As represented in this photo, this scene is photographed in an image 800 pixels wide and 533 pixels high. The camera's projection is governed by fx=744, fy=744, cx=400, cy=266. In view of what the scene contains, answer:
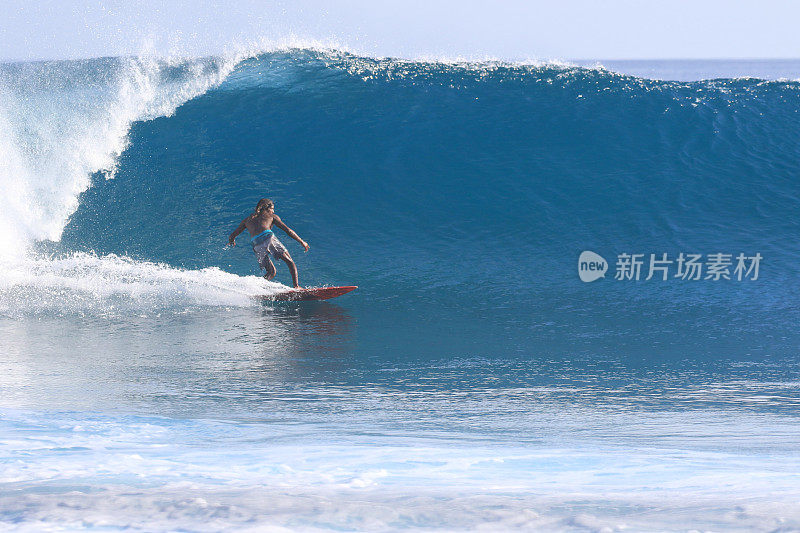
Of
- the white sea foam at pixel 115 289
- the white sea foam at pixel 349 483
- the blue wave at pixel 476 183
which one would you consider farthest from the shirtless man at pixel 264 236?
the white sea foam at pixel 349 483

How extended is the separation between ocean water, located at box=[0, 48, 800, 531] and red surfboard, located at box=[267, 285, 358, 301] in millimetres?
93

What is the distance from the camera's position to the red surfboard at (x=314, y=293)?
6.85 metres

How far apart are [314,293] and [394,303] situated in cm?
75

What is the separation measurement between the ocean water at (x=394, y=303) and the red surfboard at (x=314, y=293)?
0.30 ft

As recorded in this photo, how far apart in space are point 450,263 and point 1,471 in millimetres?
5350

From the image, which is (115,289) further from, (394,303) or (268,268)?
(394,303)

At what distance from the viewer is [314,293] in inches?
272

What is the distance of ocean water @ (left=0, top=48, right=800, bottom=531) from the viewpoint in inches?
122

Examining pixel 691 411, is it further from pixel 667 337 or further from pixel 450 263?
pixel 450 263

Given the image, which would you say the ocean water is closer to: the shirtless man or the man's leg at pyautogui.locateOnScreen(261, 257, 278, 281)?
the man's leg at pyautogui.locateOnScreen(261, 257, 278, 281)

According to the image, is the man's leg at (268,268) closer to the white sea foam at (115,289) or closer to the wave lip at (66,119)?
the white sea foam at (115,289)

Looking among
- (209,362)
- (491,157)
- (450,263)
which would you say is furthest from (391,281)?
(491,157)

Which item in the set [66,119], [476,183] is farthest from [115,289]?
[66,119]

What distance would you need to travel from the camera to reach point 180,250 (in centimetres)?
→ 855
